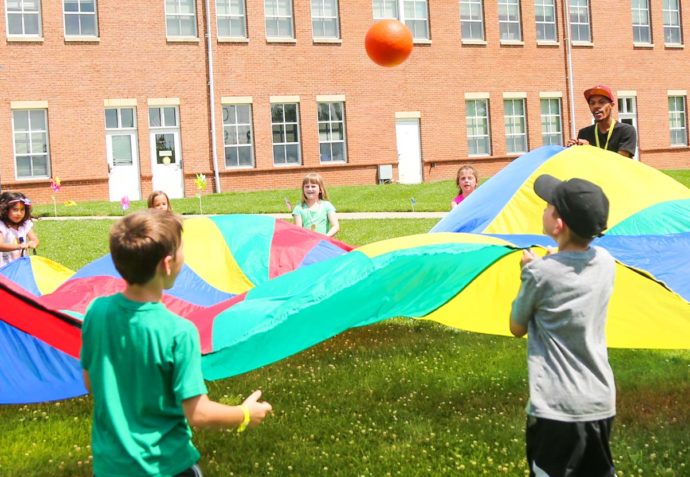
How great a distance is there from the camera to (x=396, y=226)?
15125 millimetres

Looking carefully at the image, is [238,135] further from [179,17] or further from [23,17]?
[23,17]

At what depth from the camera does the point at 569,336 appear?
3.36m

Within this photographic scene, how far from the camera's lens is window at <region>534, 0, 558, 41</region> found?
30.2 metres

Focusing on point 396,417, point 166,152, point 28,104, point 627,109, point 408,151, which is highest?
point 28,104

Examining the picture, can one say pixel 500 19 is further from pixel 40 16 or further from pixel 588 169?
pixel 588 169

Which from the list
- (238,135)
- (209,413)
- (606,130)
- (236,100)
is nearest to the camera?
(209,413)

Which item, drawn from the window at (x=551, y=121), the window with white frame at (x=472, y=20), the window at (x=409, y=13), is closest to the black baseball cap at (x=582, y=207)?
the window at (x=409, y=13)

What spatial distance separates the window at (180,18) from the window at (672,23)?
55.2ft

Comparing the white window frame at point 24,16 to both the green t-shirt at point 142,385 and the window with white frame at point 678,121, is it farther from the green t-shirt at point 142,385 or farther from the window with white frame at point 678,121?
the green t-shirt at point 142,385

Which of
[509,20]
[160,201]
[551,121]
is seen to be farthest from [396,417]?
[551,121]

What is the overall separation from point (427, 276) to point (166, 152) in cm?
2088

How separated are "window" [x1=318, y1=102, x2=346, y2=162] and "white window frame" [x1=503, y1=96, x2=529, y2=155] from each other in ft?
18.5

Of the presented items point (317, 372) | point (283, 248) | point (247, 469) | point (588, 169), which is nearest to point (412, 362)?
point (317, 372)

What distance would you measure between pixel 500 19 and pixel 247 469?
26.6 meters
